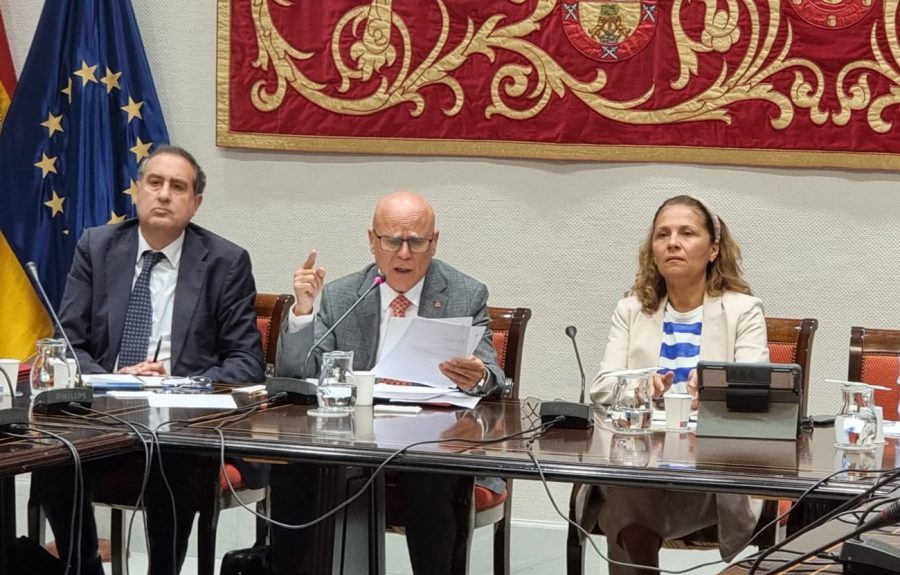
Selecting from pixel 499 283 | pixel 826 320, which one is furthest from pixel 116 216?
pixel 826 320

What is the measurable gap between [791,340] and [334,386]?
1325mm

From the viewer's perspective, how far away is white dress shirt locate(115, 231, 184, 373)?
3809 millimetres

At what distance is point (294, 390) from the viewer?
3102 mm

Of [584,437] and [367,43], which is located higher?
[367,43]

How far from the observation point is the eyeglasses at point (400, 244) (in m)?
3.55

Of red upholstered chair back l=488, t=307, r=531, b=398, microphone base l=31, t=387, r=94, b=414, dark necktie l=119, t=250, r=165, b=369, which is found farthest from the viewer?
dark necktie l=119, t=250, r=165, b=369

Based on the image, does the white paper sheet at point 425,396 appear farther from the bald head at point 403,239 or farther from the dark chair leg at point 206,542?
the dark chair leg at point 206,542

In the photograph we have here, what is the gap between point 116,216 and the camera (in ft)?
15.8

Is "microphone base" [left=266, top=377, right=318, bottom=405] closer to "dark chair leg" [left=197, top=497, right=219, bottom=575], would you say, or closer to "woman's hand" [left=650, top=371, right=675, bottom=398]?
"dark chair leg" [left=197, top=497, right=219, bottom=575]

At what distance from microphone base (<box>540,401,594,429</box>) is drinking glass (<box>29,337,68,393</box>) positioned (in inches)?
45.8

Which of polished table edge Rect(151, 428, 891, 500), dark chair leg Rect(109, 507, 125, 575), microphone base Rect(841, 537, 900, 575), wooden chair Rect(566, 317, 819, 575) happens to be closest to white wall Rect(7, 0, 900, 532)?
wooden chair Rect(566, 317, 819, 575)

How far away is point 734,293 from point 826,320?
1.07m

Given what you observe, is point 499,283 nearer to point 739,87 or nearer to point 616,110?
point 616,110

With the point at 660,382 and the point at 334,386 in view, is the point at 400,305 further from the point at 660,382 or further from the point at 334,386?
the point at 660,382
